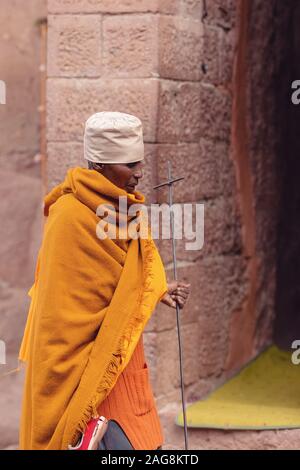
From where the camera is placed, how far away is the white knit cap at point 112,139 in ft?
14.1

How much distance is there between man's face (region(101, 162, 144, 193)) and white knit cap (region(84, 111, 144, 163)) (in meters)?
0.02

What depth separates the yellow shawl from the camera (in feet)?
13.8

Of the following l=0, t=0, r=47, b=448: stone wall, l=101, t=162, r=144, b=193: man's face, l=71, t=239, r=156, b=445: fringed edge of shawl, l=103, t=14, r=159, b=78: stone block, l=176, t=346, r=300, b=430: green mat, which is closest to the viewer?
l=71, t=239, r=156, b=445: fringed edge of shawl

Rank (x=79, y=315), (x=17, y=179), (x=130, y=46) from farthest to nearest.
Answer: (x=17, y=179)
(x=130, y=46)
(x=79, y=315)

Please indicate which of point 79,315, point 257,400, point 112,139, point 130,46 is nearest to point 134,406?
point 79,315

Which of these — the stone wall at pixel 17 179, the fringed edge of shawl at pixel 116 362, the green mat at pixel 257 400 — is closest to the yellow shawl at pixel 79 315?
the fringed edge of shawl at pixel 116 362

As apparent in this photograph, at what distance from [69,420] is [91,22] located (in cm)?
204

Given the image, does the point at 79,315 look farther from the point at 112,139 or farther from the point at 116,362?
the point at 112,139

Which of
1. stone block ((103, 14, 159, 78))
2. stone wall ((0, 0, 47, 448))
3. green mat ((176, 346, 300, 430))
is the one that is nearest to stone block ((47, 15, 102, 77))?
→ stone block ((103, 14, 159, 78))

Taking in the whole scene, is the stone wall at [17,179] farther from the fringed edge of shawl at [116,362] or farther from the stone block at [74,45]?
the fringed edge of shawl at [116,362]

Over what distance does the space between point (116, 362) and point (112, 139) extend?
0.76m

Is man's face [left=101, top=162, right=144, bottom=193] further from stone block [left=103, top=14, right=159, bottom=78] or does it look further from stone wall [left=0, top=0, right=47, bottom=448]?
stone wall [left=0, top=0, right=47, bottom=448]

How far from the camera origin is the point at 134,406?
4.32 metres

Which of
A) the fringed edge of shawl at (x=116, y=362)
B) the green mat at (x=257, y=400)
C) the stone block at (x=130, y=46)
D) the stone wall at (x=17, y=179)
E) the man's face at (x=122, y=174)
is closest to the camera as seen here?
the fringed edge of shawl at (x=116, y=362)
